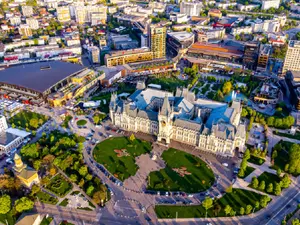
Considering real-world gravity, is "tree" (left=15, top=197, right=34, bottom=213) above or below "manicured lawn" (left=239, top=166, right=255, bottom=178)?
above

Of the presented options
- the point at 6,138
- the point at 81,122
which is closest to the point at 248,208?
the point at 81,122

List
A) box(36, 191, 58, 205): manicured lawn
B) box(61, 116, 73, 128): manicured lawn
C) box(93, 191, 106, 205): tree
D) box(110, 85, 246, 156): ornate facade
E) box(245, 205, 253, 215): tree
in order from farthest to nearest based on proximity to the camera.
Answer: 1. box(61, 116, 73, 128): manicured lawn
2. box(110, 85, 246, 156): ornate facade
3. box(36, 191, 58, 205): manicured lawn
4. box(93, 191, 106, 205): tree
5. box(245, 205, 253, 215): tree

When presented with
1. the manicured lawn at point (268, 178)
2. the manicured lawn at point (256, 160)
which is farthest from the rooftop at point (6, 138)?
the manicured lawn at point (268, 178)

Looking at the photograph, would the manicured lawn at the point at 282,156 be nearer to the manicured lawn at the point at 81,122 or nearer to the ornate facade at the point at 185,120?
the ornate facade at the point at 185,120

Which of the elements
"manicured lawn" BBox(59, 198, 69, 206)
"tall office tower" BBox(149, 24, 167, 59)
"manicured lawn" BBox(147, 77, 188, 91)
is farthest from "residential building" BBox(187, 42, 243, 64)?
"manicured lawn" BBox(59, 198, 69, 206)

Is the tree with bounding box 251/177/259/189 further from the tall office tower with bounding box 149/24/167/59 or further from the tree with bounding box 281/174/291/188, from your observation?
the tall office tower with bounding box 149/24/167/59

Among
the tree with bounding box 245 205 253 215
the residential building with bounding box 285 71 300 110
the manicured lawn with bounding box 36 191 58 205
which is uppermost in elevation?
A: the residential building with bounding box 285 71 300 110

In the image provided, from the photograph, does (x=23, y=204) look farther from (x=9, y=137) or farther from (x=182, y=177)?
(x=182, y=177)
